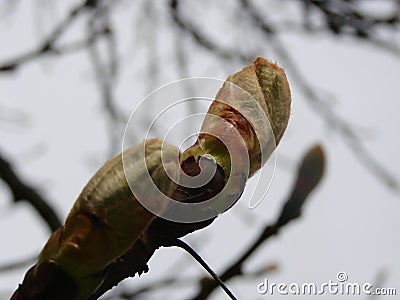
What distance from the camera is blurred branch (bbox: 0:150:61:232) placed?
4.60 feet

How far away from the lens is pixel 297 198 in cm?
70

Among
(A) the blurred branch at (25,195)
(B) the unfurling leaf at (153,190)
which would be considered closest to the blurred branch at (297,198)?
(B) the unfurling leaf at (153,190)

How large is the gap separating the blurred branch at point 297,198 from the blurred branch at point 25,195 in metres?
0.71

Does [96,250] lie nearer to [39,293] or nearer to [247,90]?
[39,293]

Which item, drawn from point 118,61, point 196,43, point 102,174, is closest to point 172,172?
point 102,174

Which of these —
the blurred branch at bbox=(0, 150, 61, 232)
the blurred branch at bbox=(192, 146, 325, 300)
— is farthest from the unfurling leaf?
the blurred branch at bbox=(0, 150, 61, 232)

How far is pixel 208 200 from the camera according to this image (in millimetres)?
410

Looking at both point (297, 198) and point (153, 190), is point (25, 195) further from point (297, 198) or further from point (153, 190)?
point (153, 190)

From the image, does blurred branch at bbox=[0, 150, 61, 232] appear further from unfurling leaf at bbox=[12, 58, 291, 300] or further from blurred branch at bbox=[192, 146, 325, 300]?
unfurling leaf at bbox=[12, 58, 291, 300]

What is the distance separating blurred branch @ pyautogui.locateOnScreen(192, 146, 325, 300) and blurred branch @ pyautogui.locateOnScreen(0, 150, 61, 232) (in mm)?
706

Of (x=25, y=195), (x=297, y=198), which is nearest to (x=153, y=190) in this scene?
(x=297, y=198)

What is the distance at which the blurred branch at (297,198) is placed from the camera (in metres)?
0.66

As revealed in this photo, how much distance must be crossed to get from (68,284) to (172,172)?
9cm

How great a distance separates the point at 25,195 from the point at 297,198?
2.86 ft
